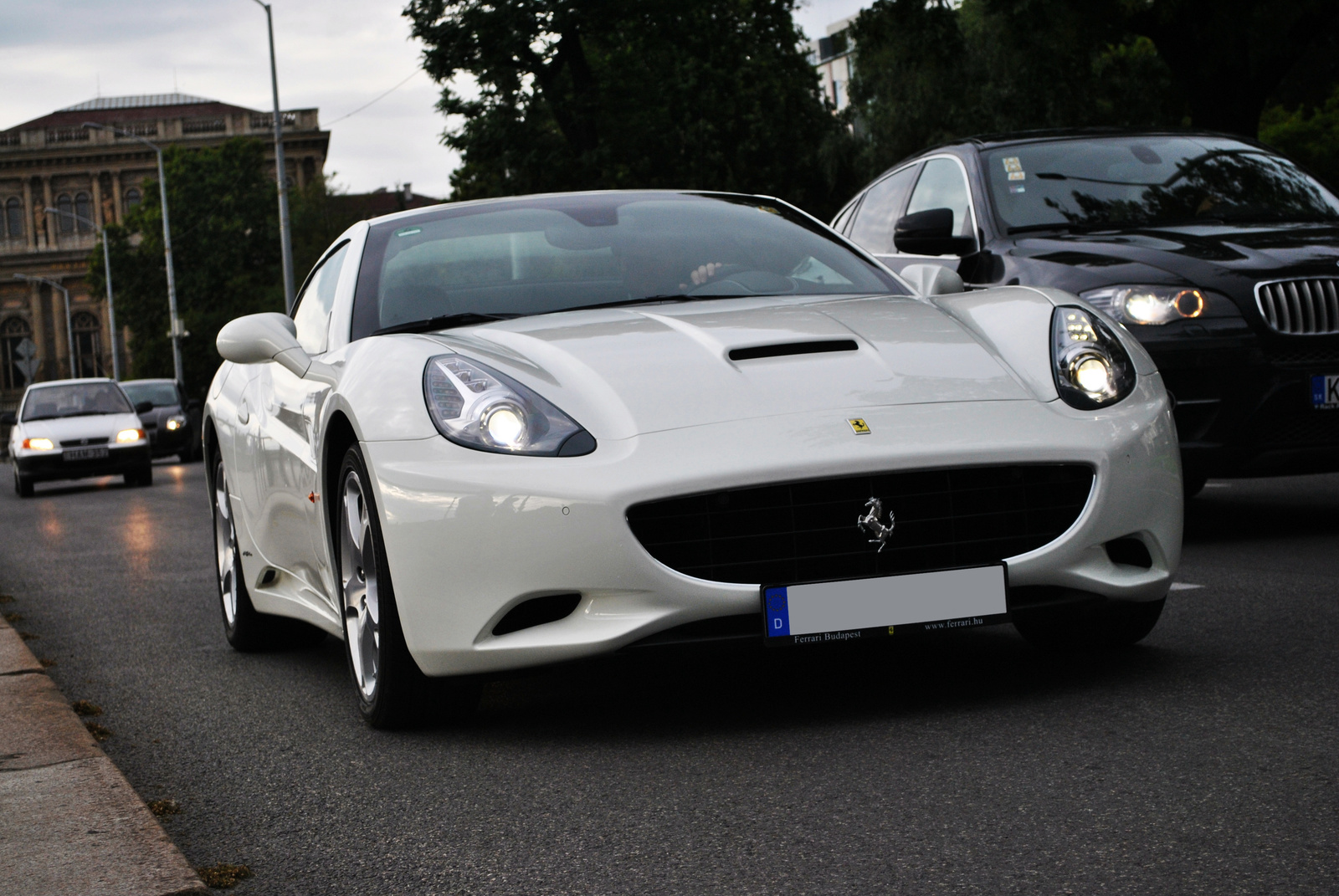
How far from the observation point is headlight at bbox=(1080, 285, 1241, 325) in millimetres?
6711

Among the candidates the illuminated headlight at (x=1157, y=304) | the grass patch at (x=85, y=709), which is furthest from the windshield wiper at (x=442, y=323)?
the illuminated headlight at (x=1157, y=304)

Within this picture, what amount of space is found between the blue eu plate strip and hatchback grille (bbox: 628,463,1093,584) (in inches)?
1.6

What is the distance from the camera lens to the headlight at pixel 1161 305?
6711 millimetres

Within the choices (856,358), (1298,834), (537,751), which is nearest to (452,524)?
(537,751)

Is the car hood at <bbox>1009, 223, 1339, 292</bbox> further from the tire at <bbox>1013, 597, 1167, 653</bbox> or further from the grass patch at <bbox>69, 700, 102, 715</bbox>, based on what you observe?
the grass patch at <bbox>69, 700, 102, 715</bbox>

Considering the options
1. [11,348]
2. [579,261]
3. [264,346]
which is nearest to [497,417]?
[579,261]

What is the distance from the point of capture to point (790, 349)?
4168 millimetres

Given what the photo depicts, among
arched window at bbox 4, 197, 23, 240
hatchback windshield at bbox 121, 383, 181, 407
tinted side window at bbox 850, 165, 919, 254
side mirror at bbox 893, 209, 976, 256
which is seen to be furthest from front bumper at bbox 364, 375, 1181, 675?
arched window at bbox 4, 197, 23, 240

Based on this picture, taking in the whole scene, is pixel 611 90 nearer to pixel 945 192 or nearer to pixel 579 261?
pixel 945 192

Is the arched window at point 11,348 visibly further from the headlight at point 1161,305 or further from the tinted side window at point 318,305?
the headlight at point 1161,305

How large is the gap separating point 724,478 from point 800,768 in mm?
625

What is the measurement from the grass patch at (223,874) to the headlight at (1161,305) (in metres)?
4.60

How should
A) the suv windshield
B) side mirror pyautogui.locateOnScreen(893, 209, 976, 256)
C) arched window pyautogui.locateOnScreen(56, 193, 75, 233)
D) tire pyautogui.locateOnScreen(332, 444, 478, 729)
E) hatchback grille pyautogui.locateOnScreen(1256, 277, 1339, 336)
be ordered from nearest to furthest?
tire pyautogui.locateOnScreen(332, 444, 478, 729)
hatchback grille pyautogui.locateOnScreen(1256, 277, 1339, 336)
side mirror pyautogui.locateOnScreen(893, 209, 976, 256)
the suv windshield
arched window pyautogui.locateOnScreen(56, 193, 75, 233)

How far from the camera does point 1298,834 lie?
2.83 m
